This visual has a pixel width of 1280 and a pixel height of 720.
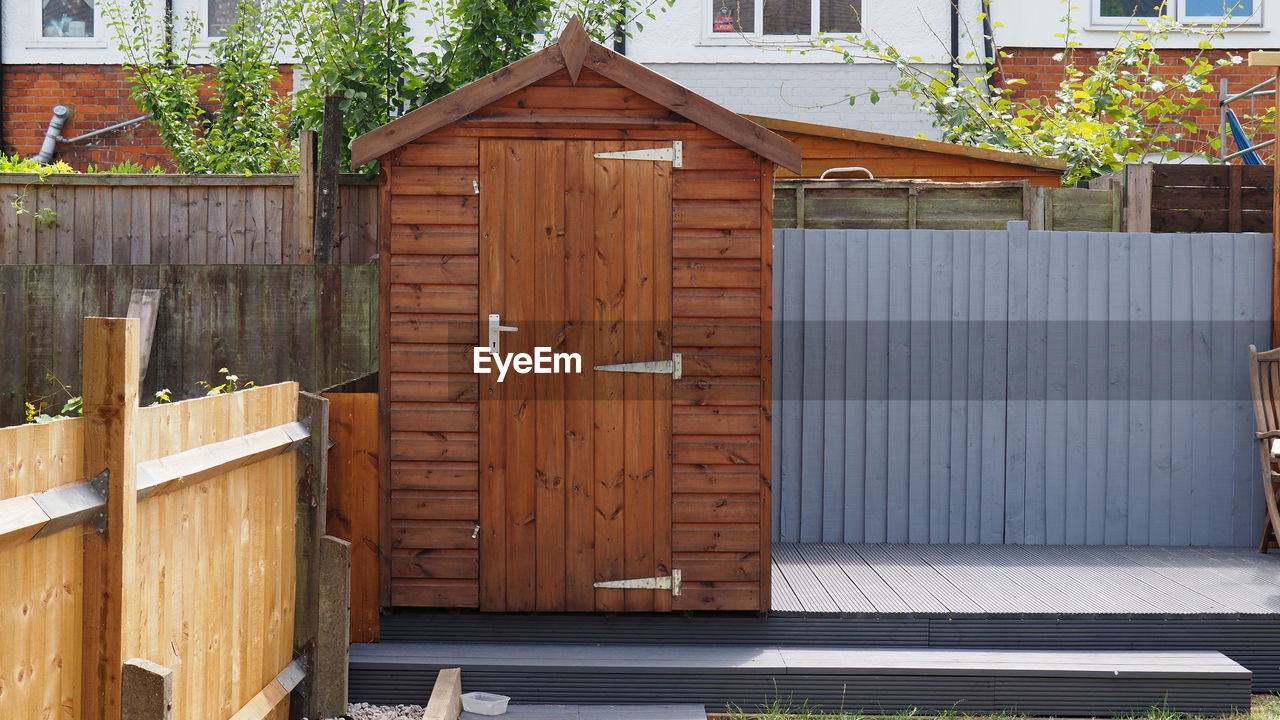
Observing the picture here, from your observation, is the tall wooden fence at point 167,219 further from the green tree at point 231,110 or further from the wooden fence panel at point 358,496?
the wooden fence panel at point 358,496

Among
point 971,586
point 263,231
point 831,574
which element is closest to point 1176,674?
point 971,586

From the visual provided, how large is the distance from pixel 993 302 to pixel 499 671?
3.33 metres

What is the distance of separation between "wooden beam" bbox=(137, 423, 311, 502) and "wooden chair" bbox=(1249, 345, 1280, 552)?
469cm

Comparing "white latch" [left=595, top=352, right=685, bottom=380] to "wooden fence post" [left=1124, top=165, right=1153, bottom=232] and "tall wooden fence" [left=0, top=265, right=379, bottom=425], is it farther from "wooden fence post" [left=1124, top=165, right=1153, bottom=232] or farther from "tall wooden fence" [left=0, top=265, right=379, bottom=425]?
"wooden fence post" [left=1124, top=165, right=1153, bottom=232]

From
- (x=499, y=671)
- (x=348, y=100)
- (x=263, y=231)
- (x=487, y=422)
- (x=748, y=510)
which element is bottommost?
(x=499, y=671)

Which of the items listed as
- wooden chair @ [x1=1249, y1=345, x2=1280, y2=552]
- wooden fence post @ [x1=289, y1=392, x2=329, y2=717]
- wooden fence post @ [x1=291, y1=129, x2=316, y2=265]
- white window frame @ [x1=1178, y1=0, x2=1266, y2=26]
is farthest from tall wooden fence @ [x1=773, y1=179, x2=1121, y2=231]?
white window frame @ [x1=1178, y1=0, x2=1266, y2=26]

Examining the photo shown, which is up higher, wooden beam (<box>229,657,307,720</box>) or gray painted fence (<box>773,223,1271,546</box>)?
gray painted fence (<box>773,223,1271,546</box>)

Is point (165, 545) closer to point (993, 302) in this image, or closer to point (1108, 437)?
point (993, 302)

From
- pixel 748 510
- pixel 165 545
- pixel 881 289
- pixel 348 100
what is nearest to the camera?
pixel 165 545

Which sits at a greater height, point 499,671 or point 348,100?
point 348,100

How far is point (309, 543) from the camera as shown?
403 cm

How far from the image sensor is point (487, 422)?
446 centimetres

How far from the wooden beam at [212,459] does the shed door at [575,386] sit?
95 cm

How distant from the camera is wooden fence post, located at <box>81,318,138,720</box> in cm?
247
